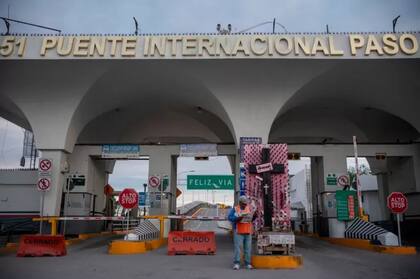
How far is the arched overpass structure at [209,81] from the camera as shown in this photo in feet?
49.7

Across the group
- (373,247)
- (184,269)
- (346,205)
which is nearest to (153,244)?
(184,269)

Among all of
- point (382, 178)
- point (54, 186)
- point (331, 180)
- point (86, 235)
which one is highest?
point (382, 178)

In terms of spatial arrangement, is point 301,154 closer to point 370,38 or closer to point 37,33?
point 370,38

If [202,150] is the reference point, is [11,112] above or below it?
above

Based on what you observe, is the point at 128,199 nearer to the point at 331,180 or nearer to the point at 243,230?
the point at 243,230

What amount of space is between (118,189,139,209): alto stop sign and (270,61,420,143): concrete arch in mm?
8682

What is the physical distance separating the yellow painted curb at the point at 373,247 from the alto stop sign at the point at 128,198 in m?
8.27

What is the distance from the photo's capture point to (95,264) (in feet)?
29.8

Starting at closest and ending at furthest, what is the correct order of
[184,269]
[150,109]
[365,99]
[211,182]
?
[184,269] < [365,99] < [211,182] < [150,109]

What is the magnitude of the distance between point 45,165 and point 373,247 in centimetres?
1340

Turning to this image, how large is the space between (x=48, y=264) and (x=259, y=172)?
18.5 ft

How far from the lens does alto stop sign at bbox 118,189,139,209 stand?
12053mm

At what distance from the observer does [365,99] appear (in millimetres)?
19359

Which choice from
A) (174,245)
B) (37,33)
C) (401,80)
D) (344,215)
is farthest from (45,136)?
(401,80)
